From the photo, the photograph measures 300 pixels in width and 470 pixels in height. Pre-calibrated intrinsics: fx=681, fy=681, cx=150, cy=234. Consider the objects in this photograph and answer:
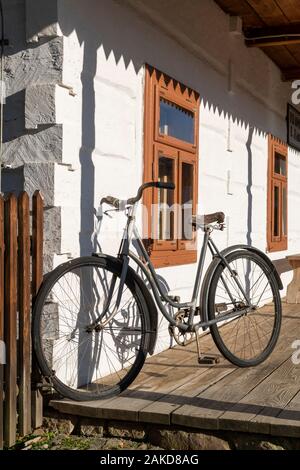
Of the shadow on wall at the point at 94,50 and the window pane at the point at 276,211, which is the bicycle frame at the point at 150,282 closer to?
the shadow on wall at the point at 94,50

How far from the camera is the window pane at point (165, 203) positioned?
5.24 metres

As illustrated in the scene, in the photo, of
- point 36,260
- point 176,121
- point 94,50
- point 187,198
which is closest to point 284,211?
point 187,198

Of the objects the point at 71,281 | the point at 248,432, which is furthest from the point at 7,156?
the point at 248,432

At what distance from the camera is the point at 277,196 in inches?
363

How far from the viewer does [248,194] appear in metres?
7.73

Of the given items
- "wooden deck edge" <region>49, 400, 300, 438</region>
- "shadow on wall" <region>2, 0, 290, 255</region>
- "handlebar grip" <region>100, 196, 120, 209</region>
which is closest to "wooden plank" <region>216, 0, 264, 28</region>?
"shadow on wall" <region>2, 0, 290, 255</region>

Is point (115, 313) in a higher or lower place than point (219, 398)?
higher

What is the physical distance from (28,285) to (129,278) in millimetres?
609

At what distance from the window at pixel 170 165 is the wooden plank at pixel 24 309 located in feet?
4.89

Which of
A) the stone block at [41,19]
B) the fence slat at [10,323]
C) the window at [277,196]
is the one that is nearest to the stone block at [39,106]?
the stone block at [41,19]

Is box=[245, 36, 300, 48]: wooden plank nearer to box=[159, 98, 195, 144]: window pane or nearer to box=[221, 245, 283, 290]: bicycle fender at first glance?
box=[159, 98, 195, 144]: window pane

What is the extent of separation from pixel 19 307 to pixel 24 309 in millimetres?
30

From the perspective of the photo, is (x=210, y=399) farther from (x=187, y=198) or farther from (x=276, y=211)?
(x=276, y=211)

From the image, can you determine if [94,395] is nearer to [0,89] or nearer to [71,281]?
[71,281]
